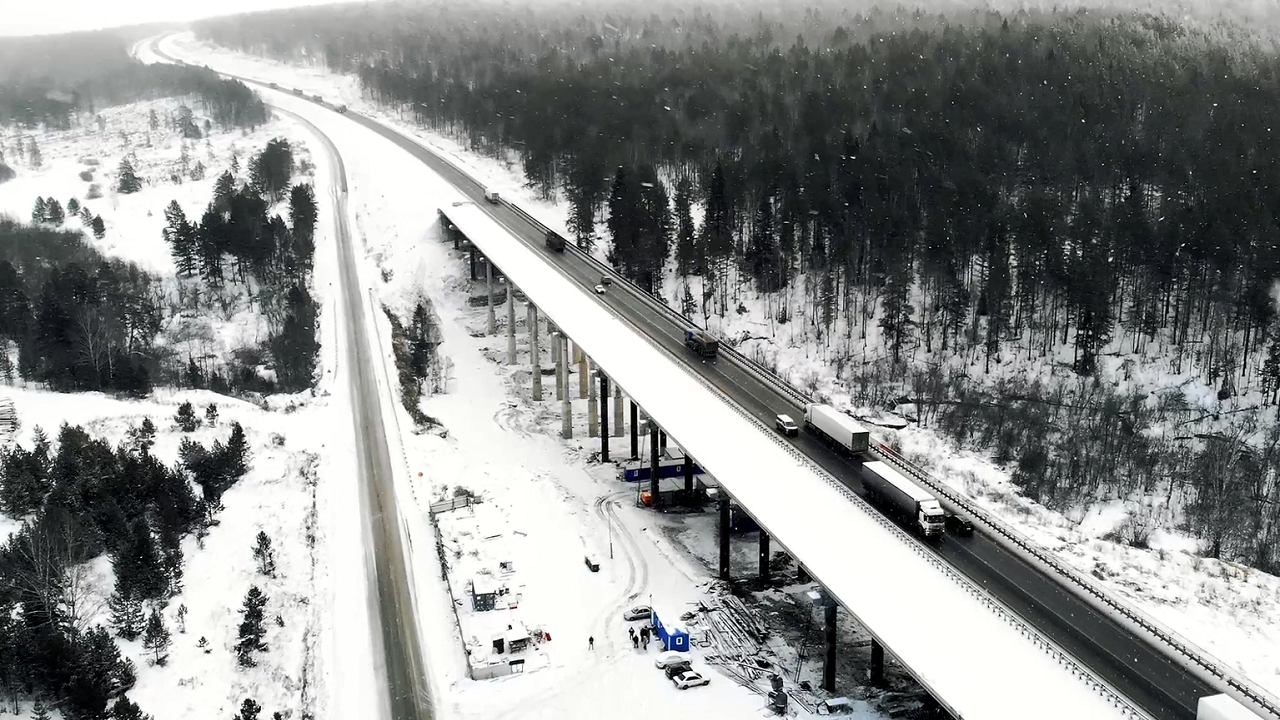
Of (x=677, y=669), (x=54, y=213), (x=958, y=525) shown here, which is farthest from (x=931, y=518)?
(x=54, y=213)

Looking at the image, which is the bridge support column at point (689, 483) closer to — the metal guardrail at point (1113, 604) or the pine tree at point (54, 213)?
the metal guardrail at point (1113, 604)

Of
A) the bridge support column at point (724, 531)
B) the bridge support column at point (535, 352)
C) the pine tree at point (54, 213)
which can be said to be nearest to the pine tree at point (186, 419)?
the bridge support column at point (535, 352)

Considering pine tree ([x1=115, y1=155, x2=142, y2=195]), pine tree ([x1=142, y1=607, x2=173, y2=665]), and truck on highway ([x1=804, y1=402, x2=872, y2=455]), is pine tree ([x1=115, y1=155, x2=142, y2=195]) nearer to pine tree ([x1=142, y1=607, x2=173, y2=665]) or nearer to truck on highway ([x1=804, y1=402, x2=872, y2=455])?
pine tree ([x1=142, y1=607, x2=173, y2=665])

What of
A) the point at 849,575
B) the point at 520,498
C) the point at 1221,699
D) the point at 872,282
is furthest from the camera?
the point at 872,282

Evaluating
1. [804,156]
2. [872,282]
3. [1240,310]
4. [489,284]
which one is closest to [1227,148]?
[1240,310]

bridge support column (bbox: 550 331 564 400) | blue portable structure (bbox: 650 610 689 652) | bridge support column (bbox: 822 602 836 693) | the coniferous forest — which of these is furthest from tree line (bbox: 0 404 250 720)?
the coniferous forest

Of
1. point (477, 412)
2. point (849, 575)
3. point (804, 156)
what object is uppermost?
point (804, 156)

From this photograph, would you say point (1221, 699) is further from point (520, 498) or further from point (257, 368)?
point (257, 368)
